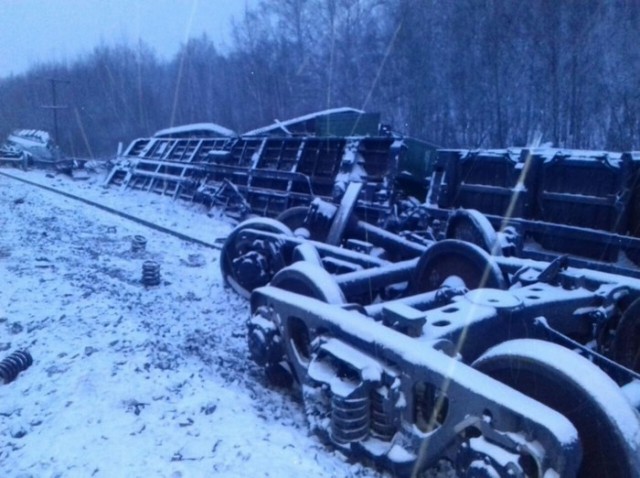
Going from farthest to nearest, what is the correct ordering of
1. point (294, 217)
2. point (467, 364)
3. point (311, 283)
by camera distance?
point (294, 217) → point (311, 283) → point (467, 364)

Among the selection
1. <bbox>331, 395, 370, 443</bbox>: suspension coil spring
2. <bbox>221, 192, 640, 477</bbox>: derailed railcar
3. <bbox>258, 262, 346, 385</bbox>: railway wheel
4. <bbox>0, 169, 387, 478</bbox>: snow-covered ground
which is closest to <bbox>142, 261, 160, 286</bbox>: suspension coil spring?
<bbox>0, 169, 387, 478</bbox>: snow-covered ground

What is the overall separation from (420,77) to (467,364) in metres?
19.3

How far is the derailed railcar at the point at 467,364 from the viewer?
1644 mm

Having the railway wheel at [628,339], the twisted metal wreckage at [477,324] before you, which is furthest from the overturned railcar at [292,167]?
the railway wheel at [628,339]

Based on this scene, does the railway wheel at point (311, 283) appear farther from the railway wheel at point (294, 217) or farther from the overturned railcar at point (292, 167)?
the overturned railcar at point (292, 167)

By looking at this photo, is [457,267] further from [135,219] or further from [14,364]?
[135,219]

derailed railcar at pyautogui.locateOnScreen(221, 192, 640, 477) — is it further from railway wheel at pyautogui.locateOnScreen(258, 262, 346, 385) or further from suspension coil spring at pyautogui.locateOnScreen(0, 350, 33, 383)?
suspension coil spring at pyautogui.locateOnScreen(0, 350, 33, 383)

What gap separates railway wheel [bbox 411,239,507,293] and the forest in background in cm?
1257

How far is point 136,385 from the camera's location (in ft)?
9.86

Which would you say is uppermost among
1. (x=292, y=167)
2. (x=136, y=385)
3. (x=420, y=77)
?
(x=420, y=77)

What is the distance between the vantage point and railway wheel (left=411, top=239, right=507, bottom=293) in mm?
3332

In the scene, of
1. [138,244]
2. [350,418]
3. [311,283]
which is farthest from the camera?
[138,244]

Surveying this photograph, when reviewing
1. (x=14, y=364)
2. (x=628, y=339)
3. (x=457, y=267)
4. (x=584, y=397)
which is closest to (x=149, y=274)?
(x=14, y=364)

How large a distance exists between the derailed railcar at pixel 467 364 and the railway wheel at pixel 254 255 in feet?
2.44
